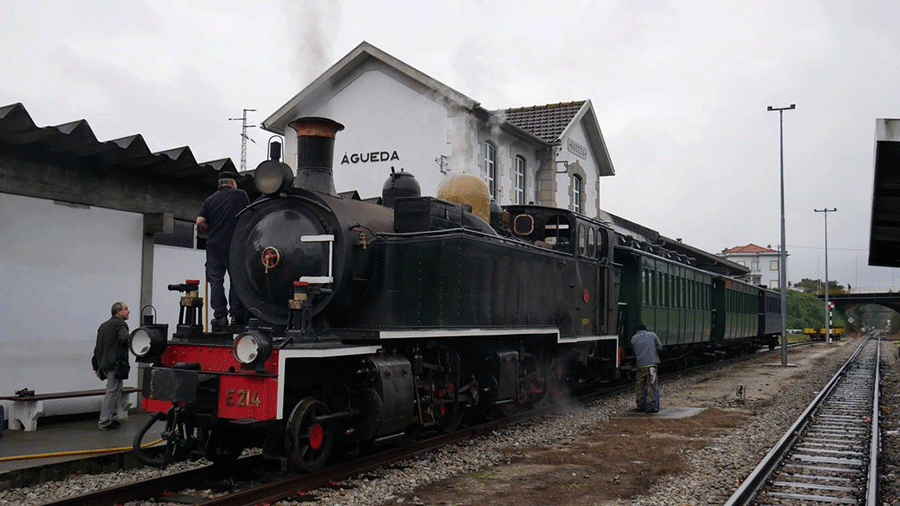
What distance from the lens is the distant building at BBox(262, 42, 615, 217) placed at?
824 inches

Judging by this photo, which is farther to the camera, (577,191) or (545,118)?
(577,191)

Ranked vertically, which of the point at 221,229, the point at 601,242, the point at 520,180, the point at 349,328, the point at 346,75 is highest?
the point at 346,75

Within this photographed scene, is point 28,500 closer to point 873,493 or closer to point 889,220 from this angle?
point 873,493

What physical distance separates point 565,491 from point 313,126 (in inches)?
172

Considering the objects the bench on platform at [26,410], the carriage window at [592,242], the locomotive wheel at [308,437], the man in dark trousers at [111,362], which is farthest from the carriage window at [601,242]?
the bench on platform at [26,410]

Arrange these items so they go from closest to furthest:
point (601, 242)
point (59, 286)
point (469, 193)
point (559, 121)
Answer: point (59, 286)
point (469, 193)
point (601, 242)
point (559, 121)

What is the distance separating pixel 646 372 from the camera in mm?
12117

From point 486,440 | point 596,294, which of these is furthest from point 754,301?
point 486,440

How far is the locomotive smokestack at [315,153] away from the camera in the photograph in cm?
814

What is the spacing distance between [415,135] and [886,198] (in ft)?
44.0

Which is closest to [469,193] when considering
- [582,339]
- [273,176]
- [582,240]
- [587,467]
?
[582,240]

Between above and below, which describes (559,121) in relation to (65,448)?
above

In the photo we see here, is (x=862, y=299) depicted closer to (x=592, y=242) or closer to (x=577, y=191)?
(x=577, y=191)

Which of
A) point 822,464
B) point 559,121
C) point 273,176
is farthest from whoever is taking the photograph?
point 559,121
